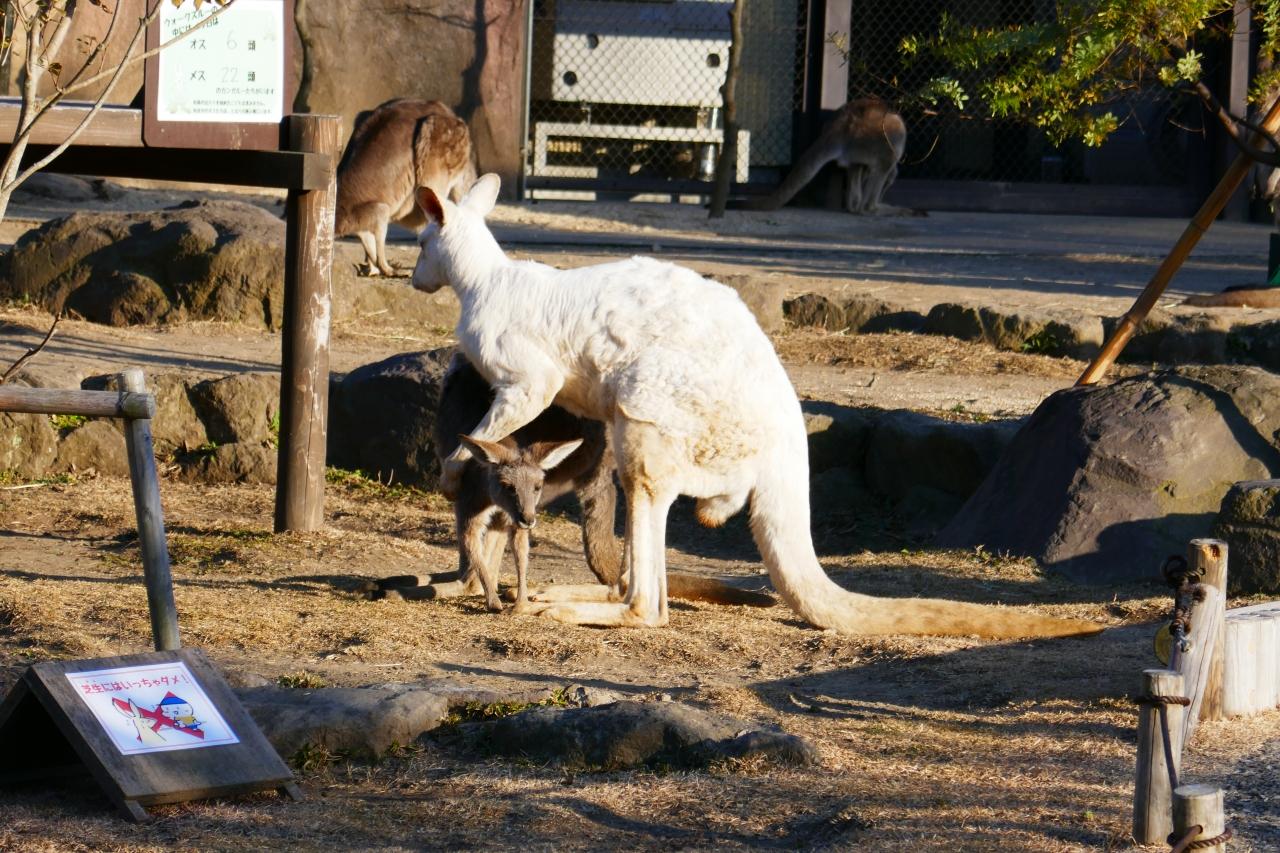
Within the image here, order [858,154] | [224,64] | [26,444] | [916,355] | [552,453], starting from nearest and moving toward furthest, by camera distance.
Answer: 1. [552,453]
2. [224,64]
3. [26,444]
4. [916,355]
5. [858,154]

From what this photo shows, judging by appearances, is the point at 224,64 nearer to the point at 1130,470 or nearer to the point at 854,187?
the point at 1130,470

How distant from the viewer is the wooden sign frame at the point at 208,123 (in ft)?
21.1

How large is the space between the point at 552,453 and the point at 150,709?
87.0 inches

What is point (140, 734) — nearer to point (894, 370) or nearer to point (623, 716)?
point (623, 716)

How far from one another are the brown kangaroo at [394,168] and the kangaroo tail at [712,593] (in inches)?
230

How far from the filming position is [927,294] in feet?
39.1

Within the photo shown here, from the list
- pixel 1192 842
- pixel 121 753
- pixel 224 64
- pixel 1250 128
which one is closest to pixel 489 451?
pixel 224 64

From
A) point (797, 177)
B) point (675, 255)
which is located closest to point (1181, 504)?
point (675, 255)

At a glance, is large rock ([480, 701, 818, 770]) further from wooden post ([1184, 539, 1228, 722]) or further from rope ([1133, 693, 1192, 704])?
wooden post ([1184, 539, 1228, 722])

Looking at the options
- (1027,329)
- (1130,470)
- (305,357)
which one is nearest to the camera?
(1130,470)

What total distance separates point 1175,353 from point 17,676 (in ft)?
23.7

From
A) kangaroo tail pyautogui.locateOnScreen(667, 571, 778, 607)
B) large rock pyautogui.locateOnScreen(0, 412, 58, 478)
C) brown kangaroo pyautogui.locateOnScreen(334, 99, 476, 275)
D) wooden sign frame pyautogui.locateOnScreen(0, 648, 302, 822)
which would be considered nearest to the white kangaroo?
kangaroo tail pyautogui.locateOnScreen(667, 571, 778, 607)

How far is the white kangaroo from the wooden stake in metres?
2.31

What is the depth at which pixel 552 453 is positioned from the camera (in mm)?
5949
